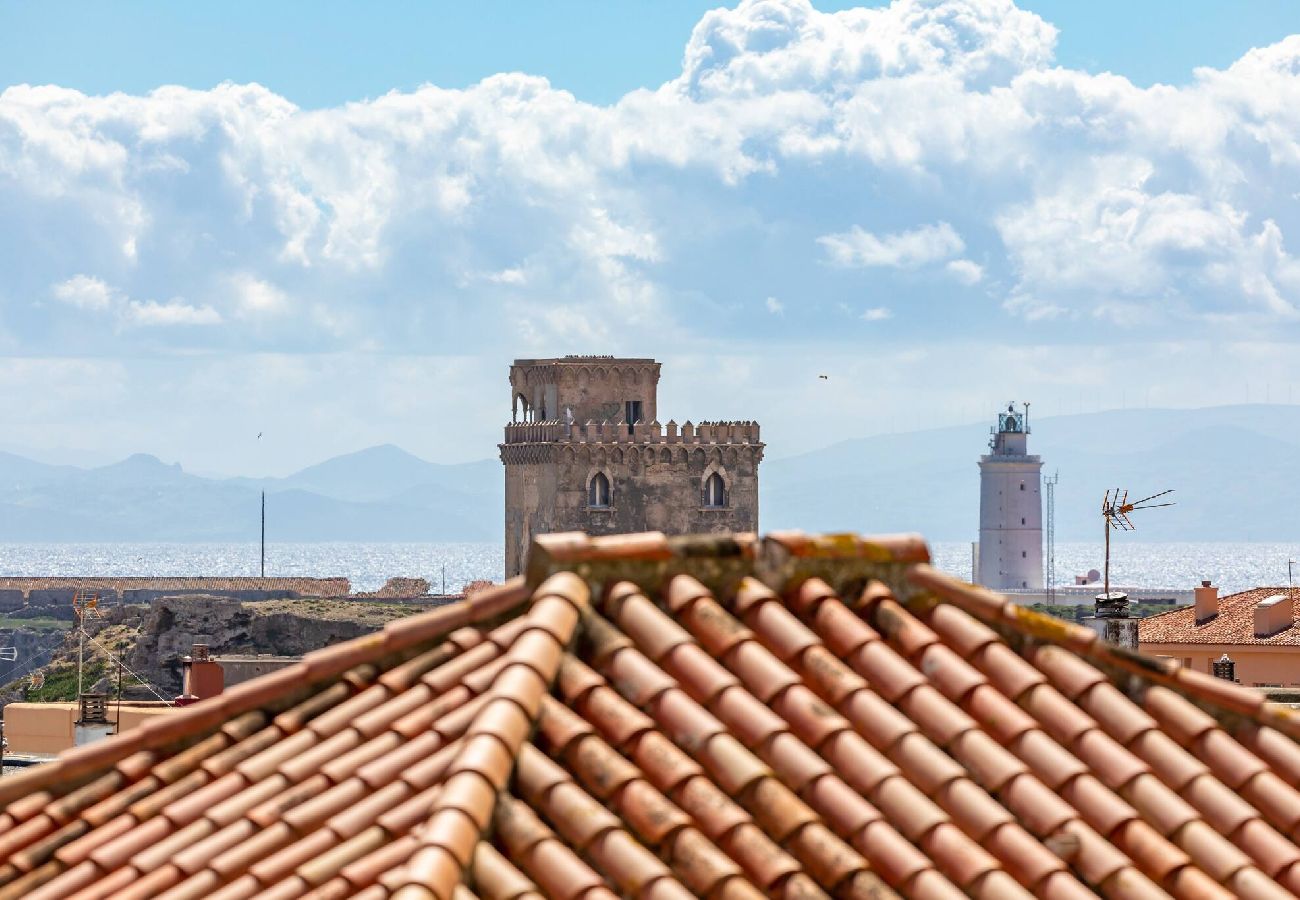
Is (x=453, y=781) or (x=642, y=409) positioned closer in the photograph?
(x=453, y=781)

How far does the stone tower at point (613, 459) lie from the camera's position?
7269cm

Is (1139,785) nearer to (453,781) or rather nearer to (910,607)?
(910,607)

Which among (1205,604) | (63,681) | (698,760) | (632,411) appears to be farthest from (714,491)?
(698,760)

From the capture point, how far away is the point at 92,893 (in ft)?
23.6

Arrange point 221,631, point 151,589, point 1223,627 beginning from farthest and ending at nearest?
point 151,589, point 221,631, point 1223,627

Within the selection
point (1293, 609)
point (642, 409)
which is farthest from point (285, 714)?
point (642, 409)

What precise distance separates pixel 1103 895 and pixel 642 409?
67.7 m

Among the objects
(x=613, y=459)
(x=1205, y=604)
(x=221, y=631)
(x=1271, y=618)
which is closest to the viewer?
(x=1271, y=618)

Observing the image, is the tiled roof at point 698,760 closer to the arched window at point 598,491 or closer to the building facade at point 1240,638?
the building facade at point 1240,638

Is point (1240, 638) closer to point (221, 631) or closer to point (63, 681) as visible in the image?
point (63, 681)

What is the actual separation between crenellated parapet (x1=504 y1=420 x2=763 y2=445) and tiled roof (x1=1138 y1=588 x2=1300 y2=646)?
24.3 metres

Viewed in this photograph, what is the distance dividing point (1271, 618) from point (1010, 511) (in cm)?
11548

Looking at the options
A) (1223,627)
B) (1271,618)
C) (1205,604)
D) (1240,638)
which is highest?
(1205,604)

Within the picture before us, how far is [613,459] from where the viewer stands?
239 ft
